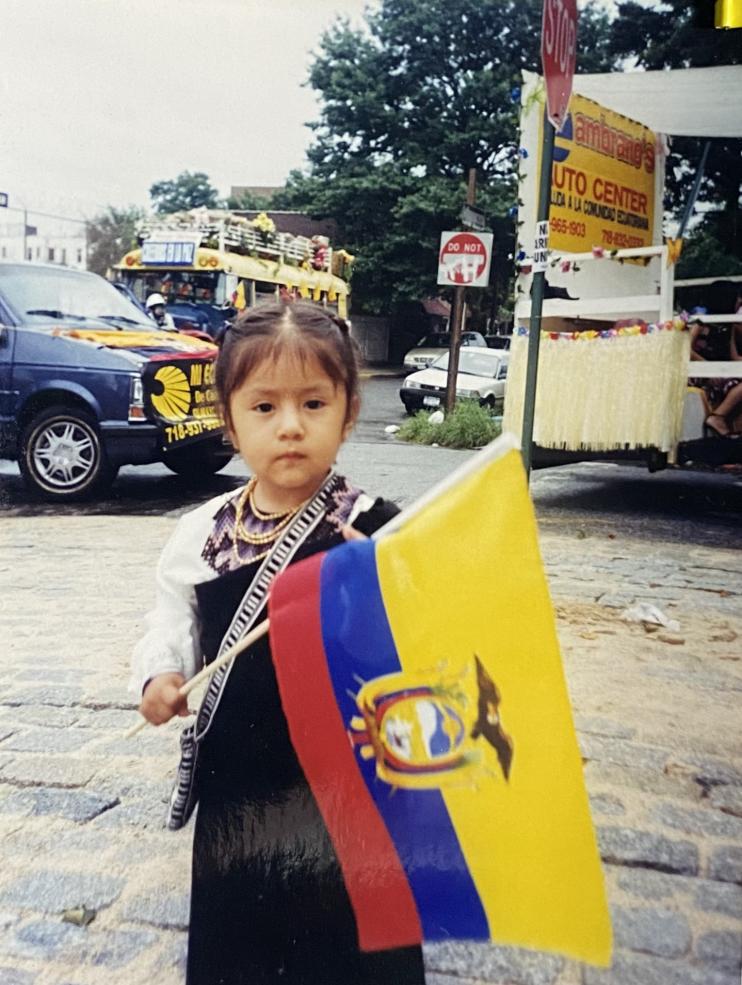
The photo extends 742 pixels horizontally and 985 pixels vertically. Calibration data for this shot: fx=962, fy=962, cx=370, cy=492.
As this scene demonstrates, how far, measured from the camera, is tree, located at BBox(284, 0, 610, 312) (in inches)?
68.0

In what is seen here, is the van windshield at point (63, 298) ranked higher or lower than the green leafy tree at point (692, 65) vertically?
lower

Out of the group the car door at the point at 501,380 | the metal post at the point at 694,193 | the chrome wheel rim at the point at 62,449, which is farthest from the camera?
the metal post at the point at 694,193

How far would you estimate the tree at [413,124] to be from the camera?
→ 5.67ft

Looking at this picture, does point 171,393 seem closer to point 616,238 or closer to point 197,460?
point 197,460

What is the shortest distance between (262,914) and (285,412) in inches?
24.4

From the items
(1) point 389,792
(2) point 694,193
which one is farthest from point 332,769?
(2) point 694,193

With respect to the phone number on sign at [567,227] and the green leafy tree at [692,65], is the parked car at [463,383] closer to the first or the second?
the phone number on sign at [567,227]

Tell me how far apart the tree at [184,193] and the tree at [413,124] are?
0.47 ft

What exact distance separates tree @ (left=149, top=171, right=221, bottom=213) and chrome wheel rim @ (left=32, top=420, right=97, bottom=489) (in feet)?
2.19

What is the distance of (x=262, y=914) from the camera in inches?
46.6

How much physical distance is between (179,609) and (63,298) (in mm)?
1534

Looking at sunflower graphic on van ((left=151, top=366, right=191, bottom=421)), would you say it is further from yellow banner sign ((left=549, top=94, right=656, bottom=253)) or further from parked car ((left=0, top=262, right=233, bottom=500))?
yellow banner sign ((left=549, top=94, right=656, bottom=253))

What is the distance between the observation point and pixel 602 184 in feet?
10.8

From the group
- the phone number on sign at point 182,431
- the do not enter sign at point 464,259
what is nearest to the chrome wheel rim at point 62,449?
the phone number on sign at point 182,431
